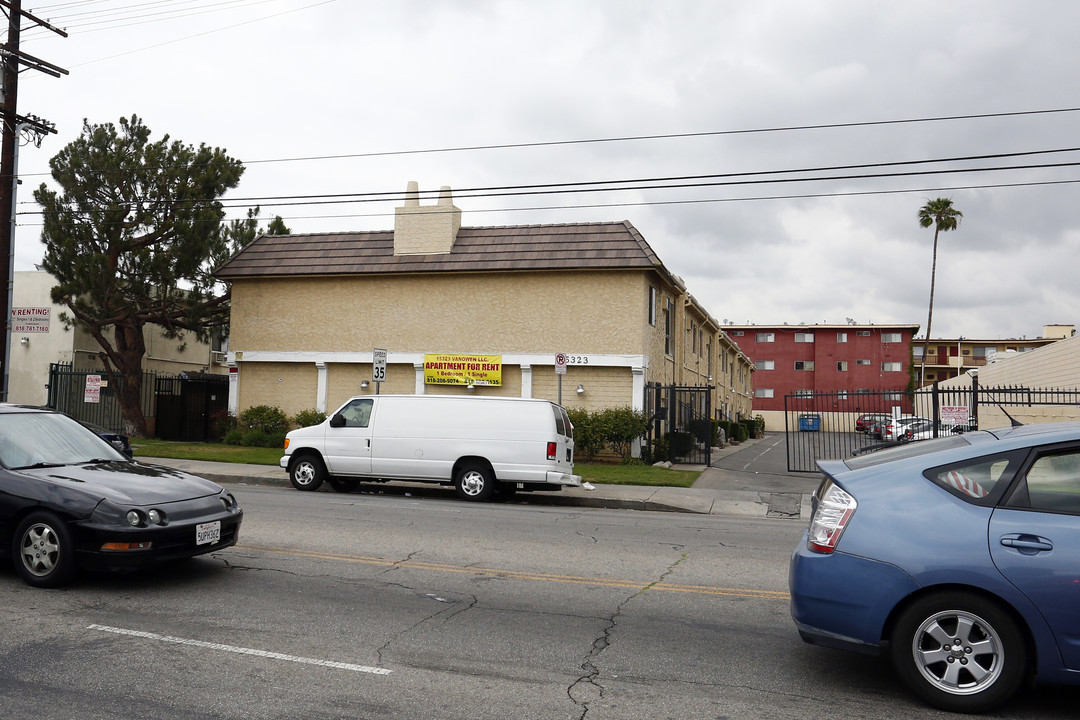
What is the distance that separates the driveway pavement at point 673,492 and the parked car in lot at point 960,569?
399 inches

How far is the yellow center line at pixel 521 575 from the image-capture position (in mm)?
7512

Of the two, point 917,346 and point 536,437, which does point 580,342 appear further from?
point 917,346

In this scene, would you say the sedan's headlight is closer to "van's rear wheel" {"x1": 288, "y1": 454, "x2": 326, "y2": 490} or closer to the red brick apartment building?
"van's rear wheel" {"x1": 288, "y1": 454, "x2": 326, "y2": 490}

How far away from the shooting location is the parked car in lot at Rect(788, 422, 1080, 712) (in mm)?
4344

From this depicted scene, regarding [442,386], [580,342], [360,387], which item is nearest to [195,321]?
[360,387]

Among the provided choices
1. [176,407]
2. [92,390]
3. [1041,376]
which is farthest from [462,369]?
[1041,376]

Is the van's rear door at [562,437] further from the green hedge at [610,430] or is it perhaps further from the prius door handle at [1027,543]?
the prius door handle at [1027,543]

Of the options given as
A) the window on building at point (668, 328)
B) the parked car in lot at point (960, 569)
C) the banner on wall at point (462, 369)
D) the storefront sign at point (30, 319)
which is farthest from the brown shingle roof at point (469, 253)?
the parked car in lot at point (960, 569)

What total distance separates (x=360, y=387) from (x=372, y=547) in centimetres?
1591

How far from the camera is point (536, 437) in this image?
49.0 feet

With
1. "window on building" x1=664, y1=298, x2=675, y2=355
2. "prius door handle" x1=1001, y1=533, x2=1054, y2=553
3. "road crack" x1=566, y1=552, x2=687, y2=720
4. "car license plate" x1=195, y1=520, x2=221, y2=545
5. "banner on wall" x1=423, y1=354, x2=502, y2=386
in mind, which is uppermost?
"window on building" x1=664, y1=298, x2=675, y2=355

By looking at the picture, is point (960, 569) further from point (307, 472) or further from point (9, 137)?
point (9, 137)

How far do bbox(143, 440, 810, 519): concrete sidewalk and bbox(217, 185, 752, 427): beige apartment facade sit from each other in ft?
17.6

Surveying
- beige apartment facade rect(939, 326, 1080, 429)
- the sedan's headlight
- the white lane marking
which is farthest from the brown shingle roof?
the white lane marking
